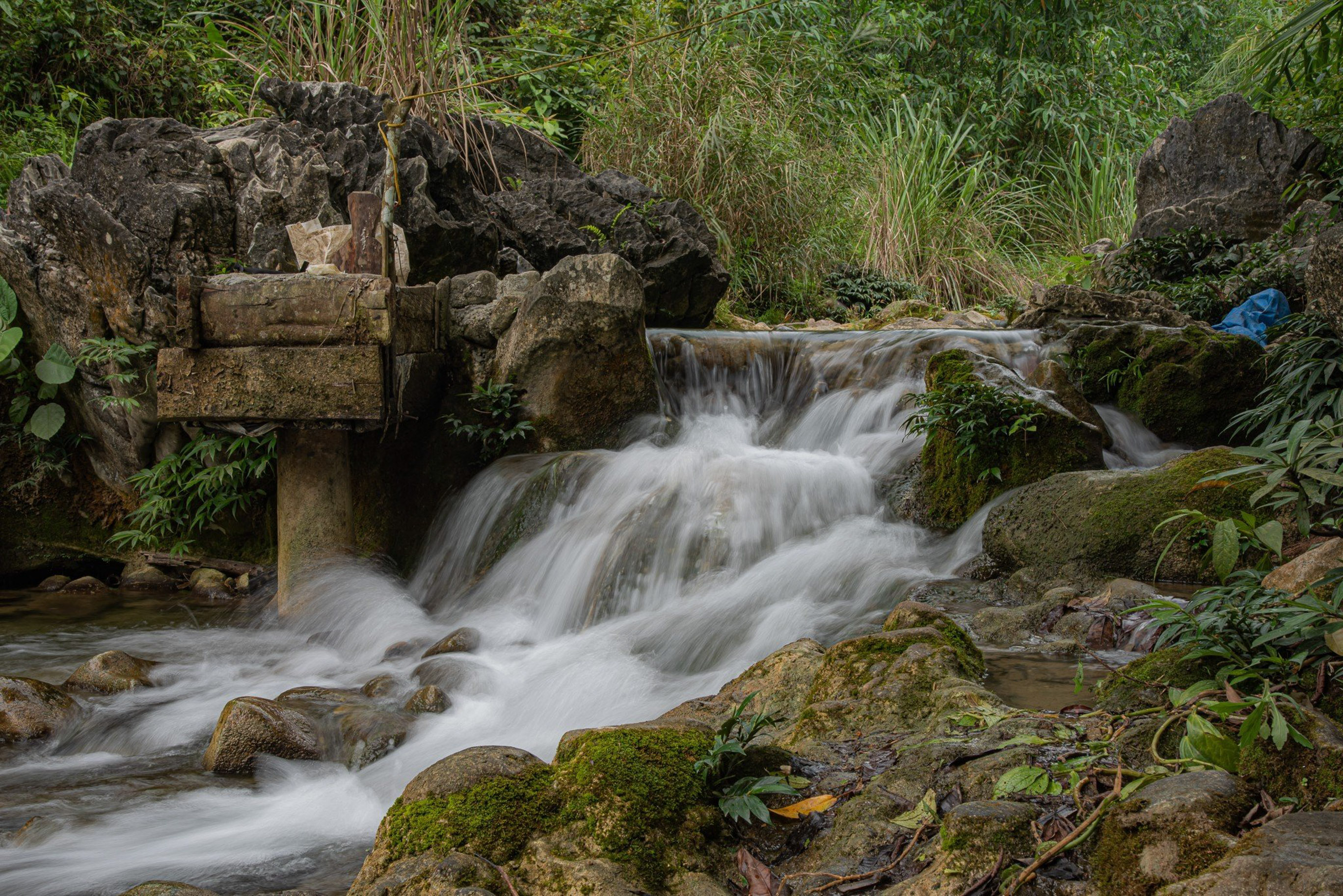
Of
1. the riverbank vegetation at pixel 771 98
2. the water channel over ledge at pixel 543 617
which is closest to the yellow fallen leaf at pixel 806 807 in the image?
the water channel over ledge at pixel 543 617

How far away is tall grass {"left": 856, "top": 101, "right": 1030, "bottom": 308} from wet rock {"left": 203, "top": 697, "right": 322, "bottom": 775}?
404 inches

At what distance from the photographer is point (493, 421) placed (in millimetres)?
6672

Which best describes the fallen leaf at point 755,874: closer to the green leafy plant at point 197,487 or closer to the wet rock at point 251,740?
the wet rock at point 251,740

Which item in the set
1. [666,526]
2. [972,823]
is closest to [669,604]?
[666,526]

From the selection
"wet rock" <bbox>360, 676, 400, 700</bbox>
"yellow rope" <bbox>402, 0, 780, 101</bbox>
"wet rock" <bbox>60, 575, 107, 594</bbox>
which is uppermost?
"yellow rope" <bbox>402, 0, 780, 101</bbox>

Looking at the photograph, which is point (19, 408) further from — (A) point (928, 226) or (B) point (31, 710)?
(A) point (928, 226)

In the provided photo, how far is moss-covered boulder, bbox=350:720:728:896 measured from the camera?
201cm

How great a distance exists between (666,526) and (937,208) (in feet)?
29.8

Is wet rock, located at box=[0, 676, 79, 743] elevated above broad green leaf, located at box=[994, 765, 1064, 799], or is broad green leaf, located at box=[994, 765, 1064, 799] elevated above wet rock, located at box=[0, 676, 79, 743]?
broad green leaf, located at box=[994, 765, 1064, 799]

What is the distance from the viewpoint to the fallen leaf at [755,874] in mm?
2002

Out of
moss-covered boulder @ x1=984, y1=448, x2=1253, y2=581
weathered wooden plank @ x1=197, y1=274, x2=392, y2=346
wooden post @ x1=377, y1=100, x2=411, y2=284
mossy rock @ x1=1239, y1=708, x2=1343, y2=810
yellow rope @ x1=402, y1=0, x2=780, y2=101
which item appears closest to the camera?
mossy rock @ x1=1239, y1=708, x2=1343, y2=810

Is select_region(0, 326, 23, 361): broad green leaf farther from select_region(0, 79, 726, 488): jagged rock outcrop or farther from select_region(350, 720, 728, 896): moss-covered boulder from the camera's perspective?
select_region(350, 720, 728, 896): moss-covered boulder

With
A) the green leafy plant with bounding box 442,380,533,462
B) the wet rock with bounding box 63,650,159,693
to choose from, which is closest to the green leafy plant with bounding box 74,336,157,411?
the green leafy plant with bounding box 442,380,533,462

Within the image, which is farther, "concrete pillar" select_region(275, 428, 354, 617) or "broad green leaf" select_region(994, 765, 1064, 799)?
"concrete pillar" select_region(275, 428, 354, 617)
